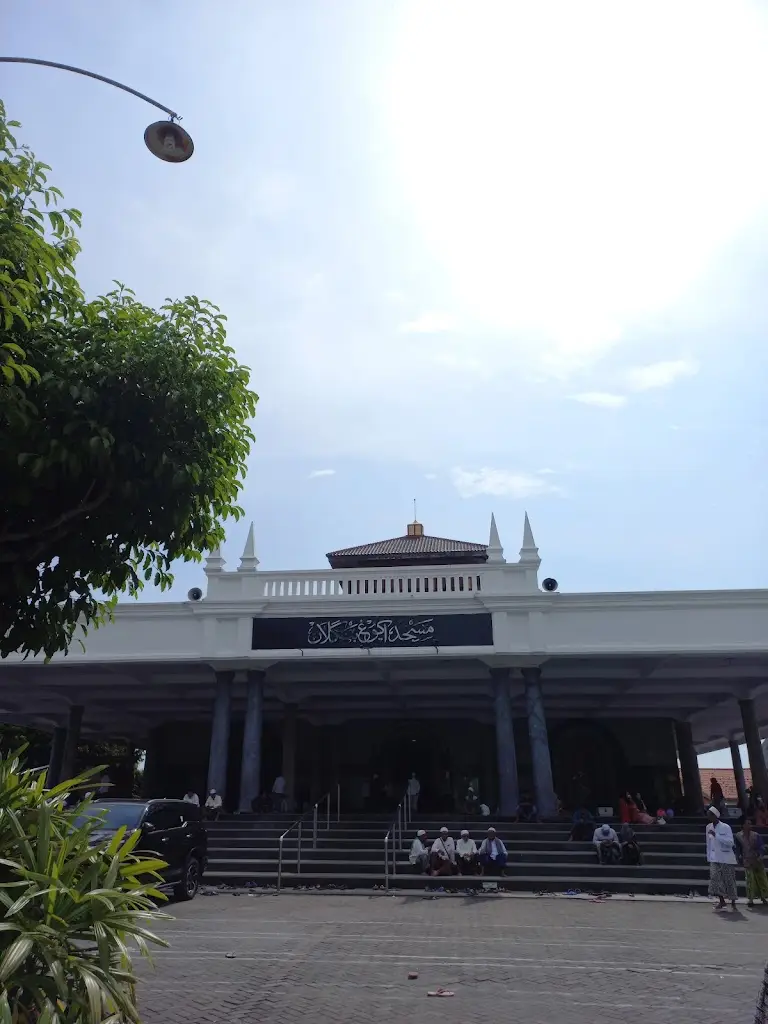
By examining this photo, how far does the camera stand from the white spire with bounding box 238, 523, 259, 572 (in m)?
20.9

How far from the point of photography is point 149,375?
695 centimetres

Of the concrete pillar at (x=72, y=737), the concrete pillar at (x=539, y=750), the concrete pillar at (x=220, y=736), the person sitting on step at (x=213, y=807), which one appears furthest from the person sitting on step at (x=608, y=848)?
the concrete pillar at (x=72, y=737)

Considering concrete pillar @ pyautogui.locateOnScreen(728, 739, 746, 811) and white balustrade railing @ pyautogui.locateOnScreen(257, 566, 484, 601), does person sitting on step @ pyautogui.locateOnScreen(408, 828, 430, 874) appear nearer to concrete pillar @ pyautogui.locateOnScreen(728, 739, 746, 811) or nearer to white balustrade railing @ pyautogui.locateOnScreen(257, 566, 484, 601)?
white balustrade railing @ pyautogui.locateOnScreen(257, 566, 484, 601)

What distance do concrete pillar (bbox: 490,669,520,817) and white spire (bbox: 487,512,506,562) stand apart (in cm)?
297

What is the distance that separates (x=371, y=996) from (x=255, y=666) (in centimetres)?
1396

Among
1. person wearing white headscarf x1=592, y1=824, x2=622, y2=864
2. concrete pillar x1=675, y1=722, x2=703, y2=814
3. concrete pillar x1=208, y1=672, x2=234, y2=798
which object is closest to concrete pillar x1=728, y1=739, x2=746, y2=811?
concrete pillar x1=675, y1=722, x2=703, y2=814

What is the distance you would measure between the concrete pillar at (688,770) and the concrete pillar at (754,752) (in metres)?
3.56

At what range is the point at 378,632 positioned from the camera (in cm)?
1977

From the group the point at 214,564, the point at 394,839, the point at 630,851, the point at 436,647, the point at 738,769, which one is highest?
the point at 214,564

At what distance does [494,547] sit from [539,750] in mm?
5398

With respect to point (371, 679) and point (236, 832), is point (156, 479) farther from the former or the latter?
point (371, 679)


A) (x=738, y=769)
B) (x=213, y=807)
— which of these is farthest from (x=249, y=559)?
(x=738, y=769)

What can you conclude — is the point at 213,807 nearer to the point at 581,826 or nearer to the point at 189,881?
the point at 189,881

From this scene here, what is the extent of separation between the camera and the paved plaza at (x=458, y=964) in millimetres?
6289
